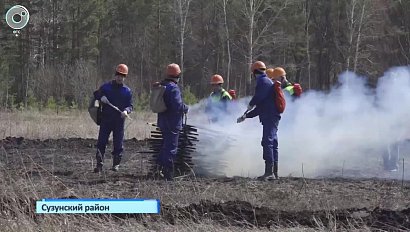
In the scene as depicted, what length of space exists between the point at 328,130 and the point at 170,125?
183 inches

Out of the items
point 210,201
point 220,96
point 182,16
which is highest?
point 182,16

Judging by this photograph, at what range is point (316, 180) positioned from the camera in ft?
36.5

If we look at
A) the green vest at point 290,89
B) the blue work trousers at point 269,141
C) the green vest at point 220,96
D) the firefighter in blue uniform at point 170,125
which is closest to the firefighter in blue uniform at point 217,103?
the green vest at point 220,96

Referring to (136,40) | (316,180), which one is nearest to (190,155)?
(316,180)

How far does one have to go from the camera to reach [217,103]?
13859 mm

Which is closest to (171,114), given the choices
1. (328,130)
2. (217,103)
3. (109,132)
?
(109,132)

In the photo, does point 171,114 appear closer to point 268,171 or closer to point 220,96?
point 268,171

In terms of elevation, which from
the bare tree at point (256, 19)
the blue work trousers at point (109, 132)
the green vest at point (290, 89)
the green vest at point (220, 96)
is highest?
the bare tree at point (256, 19)

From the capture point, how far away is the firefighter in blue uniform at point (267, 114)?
11164mm

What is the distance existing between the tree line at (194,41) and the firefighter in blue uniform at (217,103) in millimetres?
24394

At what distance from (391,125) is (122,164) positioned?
19.1 ft

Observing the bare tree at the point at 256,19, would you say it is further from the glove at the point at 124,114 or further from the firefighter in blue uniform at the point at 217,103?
the glove at the point at 124,114

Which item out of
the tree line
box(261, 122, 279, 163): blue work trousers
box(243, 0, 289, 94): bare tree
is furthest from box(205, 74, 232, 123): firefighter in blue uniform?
box(243, 0, 289, 94): bare tree

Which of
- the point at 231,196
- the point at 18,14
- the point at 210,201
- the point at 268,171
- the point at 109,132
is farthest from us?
the point at 109,132
